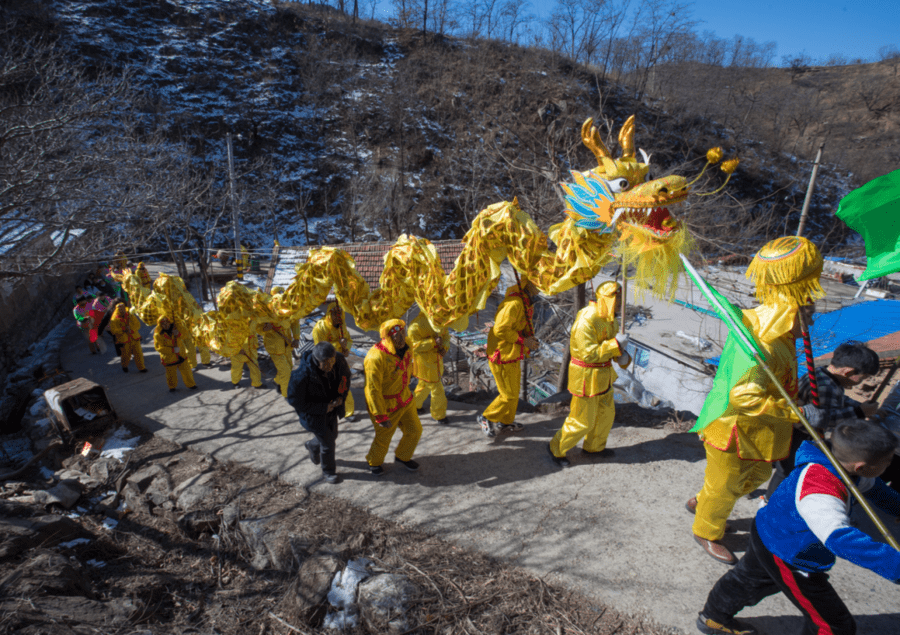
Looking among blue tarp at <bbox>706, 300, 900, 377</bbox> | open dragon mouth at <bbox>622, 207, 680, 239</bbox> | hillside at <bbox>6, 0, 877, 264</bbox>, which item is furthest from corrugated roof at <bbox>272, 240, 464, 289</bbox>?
hillside at <bbox>6, 0, 877, 264</bbox>

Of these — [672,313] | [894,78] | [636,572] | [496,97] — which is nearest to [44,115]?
[636,572]

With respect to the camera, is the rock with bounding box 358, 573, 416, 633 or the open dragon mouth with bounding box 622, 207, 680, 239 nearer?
the rock with bounding box 358, 573, 416, 633

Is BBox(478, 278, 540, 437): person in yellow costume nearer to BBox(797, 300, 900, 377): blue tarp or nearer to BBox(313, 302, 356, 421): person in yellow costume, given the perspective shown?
BBox(313, 302, 356, 421): person in yellow costume

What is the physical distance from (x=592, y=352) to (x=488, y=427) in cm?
171

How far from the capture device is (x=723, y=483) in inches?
116

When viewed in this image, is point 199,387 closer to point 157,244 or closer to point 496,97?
point 157,244

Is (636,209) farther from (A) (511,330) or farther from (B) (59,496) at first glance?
(B) (59,496)

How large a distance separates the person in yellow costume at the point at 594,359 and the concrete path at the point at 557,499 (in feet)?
1.92

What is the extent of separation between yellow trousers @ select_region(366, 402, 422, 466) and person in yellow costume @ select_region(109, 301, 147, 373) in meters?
6.38

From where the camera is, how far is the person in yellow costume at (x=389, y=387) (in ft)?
13.1

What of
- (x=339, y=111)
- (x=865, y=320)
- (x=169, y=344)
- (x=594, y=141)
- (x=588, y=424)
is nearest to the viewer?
(x=594, y=141)

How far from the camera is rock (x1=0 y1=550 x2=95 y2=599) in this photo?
9.55 feet

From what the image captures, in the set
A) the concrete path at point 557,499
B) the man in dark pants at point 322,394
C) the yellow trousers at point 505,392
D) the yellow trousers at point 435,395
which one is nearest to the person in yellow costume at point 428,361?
the yellow trousers at point 435,395

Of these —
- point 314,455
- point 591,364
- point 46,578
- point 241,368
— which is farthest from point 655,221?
point 241,368
